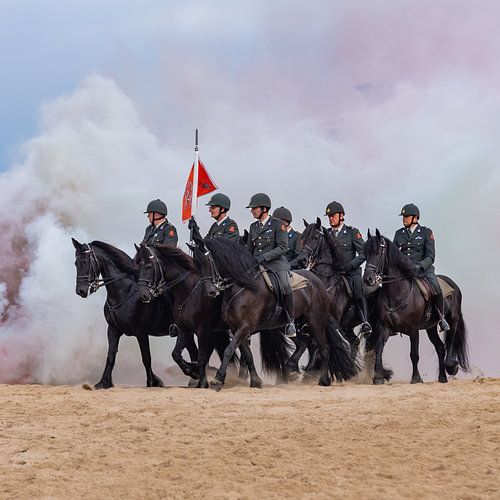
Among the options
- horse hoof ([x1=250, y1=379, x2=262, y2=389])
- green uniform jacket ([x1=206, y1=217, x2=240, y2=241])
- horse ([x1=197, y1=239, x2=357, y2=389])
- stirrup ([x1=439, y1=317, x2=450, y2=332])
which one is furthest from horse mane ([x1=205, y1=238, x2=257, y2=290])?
stirrup ([x1=439, y1=317, x2=450, y2=332])

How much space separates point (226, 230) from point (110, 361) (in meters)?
3.15

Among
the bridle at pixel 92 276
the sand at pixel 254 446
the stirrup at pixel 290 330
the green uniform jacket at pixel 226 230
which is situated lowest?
the sand at pixel 254 446

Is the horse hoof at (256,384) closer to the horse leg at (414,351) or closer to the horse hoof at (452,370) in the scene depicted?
the horse leg at (414,351)

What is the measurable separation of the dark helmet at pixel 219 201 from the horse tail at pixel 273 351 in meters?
2.60

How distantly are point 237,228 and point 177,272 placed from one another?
4.85ft

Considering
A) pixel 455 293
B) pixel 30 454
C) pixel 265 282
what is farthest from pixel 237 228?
pixel 30 454

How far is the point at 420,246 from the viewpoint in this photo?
17.9 metres

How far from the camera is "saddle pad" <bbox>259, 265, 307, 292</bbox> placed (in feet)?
52.6

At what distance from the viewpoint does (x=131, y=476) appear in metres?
9.98

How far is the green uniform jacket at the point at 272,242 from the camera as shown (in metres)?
16.2

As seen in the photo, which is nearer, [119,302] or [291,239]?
[119,302]

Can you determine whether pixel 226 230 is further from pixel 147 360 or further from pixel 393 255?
pixel 393 255

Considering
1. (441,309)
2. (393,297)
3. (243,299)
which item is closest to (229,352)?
(243,299)

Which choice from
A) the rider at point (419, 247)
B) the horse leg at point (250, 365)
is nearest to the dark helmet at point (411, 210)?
the rider at point (419, 247)
